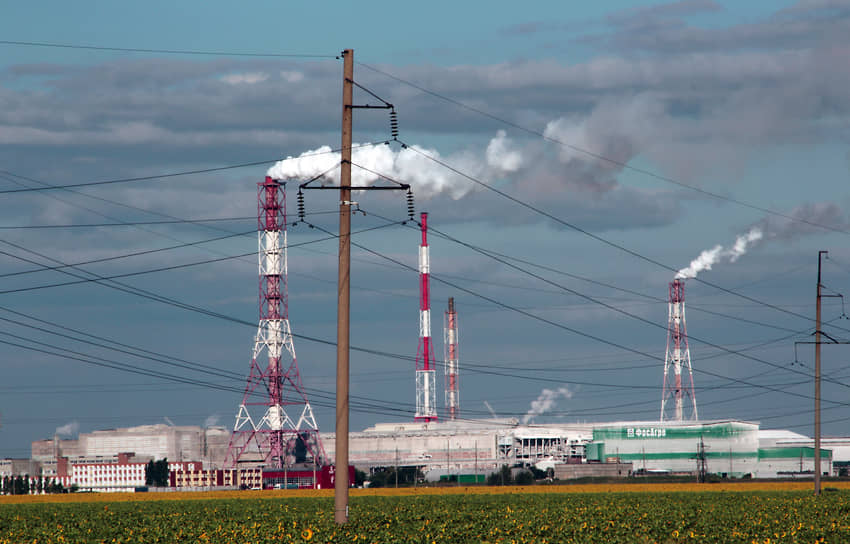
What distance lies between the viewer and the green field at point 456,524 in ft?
106

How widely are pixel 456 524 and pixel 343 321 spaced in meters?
13.1

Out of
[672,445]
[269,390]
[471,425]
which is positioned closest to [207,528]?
[269,390]

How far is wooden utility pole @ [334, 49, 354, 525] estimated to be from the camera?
31.2 meters

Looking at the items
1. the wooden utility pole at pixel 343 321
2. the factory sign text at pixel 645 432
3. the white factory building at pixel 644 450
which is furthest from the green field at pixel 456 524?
the factory sign text at pixel 645 432

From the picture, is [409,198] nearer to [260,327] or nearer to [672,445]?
[260,327]

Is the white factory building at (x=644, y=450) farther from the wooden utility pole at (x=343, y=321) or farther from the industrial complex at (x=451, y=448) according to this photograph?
the wooden utility pole at (x=343, y=321)

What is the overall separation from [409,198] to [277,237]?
8144cm

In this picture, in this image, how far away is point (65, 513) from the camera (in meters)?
56.7

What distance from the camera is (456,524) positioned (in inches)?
1647

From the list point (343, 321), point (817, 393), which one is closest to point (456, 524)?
point (343, 321)

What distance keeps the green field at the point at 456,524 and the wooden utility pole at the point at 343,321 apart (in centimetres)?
110

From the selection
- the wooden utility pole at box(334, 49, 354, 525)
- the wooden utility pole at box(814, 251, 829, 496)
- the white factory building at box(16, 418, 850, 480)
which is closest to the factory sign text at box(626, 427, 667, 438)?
the white factory building at box(16, 418, 850, 480)

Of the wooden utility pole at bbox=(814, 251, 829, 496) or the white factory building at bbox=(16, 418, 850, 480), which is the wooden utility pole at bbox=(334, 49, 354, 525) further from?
the white factory building at bbox=(16, 418, 850, 480)

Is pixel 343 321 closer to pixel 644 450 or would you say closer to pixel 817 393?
pixel 817 393
